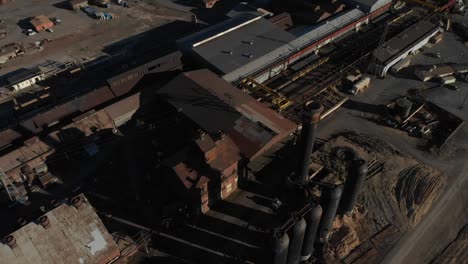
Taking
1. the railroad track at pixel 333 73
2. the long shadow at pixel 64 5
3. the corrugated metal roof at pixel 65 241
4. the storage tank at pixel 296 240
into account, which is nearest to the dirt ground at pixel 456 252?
the storage tank at pixel 296 240

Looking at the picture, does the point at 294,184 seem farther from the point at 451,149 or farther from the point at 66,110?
the point at 66,110

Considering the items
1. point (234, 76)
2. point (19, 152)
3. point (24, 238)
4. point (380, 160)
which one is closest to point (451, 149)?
point (380, 160)

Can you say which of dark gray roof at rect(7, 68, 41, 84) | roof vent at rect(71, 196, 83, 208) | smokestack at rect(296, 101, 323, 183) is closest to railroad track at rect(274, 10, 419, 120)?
smokestack at rect(296, 101, 323, 183)

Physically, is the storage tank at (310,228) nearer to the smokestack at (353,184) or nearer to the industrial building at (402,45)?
the smokestack at (353,184)

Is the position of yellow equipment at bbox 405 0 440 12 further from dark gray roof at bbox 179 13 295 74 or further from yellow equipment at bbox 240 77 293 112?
yellow equipment at bbox 240 77 293 112

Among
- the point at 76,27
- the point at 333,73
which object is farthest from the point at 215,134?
the point at 76,27

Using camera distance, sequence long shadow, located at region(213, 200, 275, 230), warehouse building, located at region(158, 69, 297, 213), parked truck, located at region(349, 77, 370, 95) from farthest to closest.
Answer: parked truck, located at region(349, 77, 370, 95) < long shadow, located at region(213, 200, 275, 230) < warehouse building, located at region(158, 69, 297, 213)
